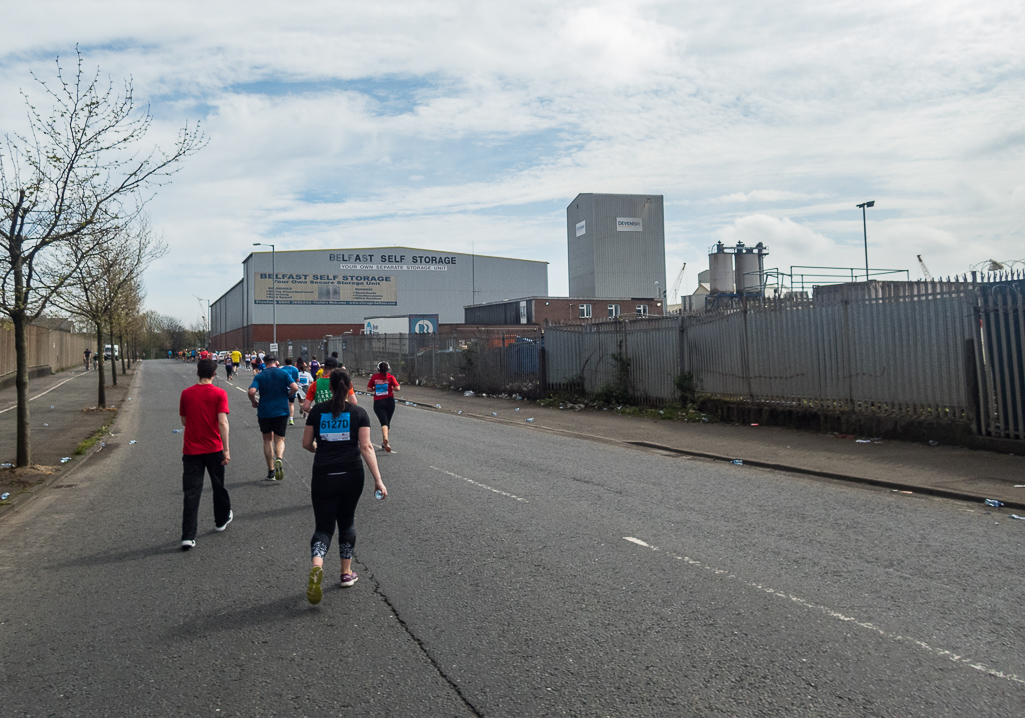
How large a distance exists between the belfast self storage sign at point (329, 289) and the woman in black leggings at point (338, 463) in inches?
2875

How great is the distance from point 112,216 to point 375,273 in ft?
226

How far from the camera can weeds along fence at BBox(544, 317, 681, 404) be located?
1927cm

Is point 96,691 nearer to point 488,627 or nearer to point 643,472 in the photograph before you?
point 488,627

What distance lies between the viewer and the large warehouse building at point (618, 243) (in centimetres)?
6066

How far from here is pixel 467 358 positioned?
97.0 ft

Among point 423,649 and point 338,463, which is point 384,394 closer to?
point 338,463

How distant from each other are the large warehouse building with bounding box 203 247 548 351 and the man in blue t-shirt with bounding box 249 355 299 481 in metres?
66.0

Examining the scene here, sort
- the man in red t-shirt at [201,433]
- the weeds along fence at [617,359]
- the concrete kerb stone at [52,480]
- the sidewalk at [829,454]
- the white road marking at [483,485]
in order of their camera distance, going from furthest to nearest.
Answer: the weeds along fence at [617,359] < the sidewalk at [829,454] < the concrete kerb stone at [52,480] < the white road marking at [483,485] < the man in red t-shirt at [201,433]

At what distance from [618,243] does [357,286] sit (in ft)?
Answer: 99.6

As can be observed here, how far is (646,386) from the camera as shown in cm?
1994

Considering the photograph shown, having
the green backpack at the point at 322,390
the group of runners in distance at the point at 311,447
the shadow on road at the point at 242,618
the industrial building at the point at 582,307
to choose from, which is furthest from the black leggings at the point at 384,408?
the industrial building at the point at 582,307

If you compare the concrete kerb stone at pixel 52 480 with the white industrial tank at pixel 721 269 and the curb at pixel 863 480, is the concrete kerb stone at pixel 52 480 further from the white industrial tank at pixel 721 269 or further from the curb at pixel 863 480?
the white industrial tank at pixel 721 269

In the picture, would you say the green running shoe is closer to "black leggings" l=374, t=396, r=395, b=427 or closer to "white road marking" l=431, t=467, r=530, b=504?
"white road marking" l=431, t=467, r=530, b=504

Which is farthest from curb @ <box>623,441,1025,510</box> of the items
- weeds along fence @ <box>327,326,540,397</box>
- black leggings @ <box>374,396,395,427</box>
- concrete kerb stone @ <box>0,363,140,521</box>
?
weeds along fence @ <box>327,326,540,397</box>
